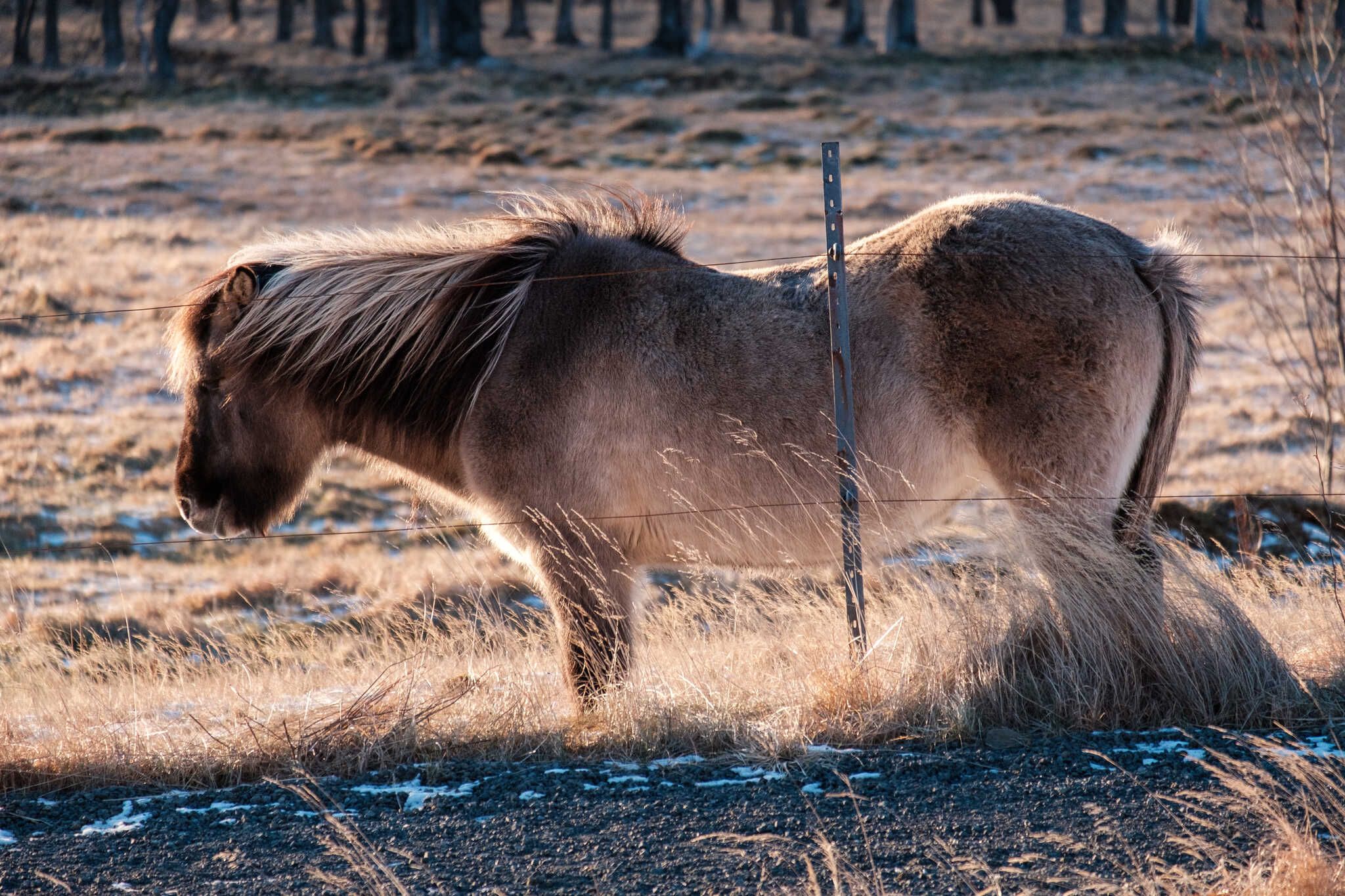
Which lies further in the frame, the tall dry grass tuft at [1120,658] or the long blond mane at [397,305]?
the long blond mane at [397,305]

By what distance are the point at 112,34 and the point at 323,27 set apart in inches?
305

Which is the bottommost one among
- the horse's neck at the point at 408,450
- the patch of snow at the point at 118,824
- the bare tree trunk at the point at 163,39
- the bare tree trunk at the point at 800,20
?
the patch of snow at the point at 118,824

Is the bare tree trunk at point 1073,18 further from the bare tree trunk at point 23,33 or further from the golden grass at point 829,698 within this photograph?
the golden grass at point 829,698

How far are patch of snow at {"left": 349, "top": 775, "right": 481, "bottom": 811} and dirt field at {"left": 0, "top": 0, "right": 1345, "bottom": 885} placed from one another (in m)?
0.21

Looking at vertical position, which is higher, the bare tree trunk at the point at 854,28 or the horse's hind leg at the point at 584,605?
the bare tree trunk at the point at 854,28

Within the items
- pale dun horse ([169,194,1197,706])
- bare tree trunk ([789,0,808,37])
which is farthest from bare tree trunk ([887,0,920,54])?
pale dun horse ([169,194,1197,706])

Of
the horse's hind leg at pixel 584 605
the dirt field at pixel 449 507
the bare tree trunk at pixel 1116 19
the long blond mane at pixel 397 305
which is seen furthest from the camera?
the bare tree trunk at pixel 1116 19

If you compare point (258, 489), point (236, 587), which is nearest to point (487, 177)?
point (236, 587)

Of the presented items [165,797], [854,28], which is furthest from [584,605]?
[854,28]

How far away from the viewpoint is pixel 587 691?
4734 millimetres

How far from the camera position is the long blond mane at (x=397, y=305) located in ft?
16.2

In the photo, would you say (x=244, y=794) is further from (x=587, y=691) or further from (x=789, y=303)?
(x=789, y=303)

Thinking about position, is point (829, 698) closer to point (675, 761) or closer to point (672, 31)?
point (675, 761)

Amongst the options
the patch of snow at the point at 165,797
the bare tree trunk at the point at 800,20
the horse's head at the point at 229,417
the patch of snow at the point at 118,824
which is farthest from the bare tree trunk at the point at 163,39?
the patch of snow at the point at 118,824
